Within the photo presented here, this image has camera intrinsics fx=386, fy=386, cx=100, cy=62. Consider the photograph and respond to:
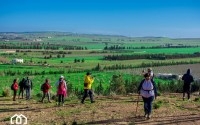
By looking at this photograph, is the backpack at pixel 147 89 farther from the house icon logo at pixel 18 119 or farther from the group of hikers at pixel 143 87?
the house icon logo at pixel 18 119

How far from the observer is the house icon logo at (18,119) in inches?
661

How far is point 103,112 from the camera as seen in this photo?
18719 millimetres

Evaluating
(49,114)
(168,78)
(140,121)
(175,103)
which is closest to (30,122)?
(49,114)

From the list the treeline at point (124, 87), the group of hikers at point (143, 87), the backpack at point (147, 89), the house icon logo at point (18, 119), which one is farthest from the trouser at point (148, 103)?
the treeline at point (124, 87)

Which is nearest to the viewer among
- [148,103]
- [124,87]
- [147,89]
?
[147,89]

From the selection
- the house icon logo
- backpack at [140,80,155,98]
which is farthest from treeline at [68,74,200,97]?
backpack at [140,80,155,98]

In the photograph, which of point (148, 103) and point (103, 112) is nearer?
point (148, 103)

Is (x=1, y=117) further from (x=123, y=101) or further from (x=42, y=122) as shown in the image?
(x=123, y=101)

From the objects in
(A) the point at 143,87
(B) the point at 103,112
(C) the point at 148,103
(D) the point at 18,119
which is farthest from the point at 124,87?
(A) the point at 143,87

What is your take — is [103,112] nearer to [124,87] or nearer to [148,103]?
[148,103]

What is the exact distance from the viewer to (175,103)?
21.4 m

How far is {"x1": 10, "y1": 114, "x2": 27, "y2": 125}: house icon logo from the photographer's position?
1680cm

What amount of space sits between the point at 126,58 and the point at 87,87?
4561 inches

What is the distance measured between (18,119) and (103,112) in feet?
13.4
